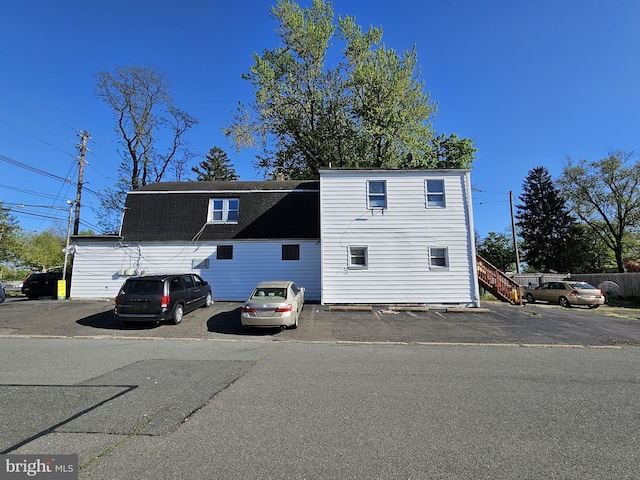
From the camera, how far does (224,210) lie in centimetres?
1933

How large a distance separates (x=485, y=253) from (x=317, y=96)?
35.7 metres

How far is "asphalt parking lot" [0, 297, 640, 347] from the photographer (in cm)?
1070

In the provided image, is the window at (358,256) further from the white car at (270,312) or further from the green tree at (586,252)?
the green tree at (586,252)

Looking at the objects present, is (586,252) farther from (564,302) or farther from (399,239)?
(399,239)

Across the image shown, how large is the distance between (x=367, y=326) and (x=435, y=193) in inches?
317

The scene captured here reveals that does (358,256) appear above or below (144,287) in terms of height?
above

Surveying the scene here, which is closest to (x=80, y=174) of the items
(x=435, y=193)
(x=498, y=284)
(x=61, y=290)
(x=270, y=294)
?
(x=61, y=290)

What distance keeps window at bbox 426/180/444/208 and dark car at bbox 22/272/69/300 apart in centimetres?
2181

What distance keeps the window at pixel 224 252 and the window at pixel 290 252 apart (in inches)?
110

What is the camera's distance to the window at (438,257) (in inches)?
638

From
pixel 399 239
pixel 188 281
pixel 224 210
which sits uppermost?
pixel 224 210

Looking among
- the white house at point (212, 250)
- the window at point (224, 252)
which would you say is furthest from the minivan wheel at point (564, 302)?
the window at point (224, 252)

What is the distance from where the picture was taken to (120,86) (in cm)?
2953

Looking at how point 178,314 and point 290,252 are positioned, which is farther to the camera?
point 290,252
